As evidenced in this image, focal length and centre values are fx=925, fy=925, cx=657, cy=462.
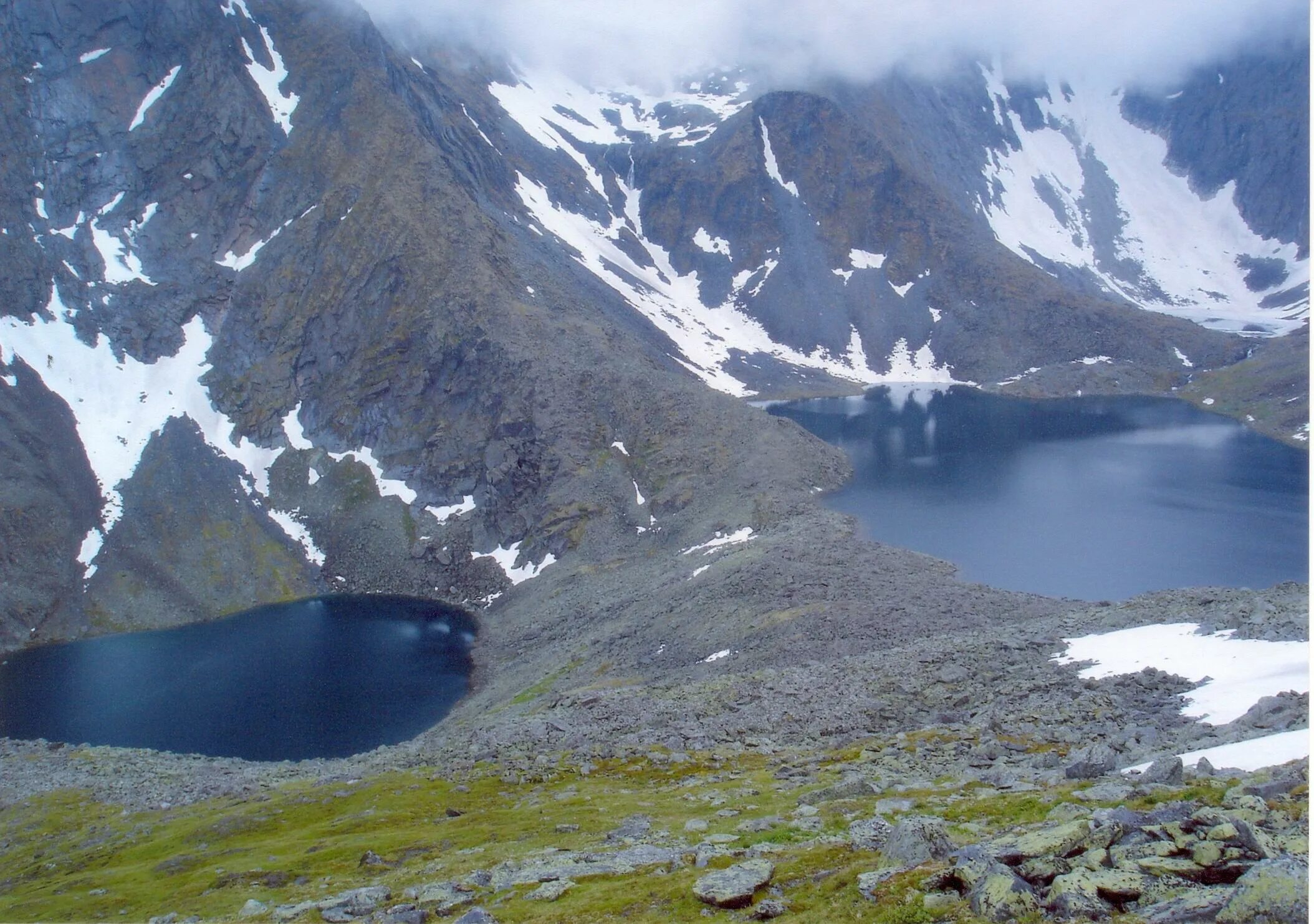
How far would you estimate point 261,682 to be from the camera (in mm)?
75938

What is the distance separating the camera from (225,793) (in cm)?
4634

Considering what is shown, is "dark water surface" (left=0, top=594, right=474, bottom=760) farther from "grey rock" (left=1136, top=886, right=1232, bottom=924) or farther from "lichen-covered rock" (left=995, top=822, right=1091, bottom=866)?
"grey rock" (left=1136, top=886, right=1232, bottom=924)

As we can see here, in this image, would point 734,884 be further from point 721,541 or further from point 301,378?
point 301,378

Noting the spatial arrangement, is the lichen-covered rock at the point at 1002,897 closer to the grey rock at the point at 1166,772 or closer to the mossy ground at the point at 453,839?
the mossy ground at the point at 453,839

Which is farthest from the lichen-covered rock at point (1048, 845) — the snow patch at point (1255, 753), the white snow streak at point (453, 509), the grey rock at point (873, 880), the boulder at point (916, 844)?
the white snow streak at point (453, 509)

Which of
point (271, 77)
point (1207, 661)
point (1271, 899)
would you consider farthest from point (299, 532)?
point (1271, 899)

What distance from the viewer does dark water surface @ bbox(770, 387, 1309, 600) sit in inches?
3199

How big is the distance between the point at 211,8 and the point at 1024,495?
133 metres

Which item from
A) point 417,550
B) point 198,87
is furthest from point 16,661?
point 198,87

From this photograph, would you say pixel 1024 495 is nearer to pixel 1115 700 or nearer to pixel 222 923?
pixel 1115 700

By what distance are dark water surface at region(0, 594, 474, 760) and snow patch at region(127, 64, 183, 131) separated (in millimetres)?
80208

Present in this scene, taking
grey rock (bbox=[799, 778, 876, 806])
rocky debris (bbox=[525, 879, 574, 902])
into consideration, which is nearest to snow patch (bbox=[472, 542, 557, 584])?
grey rock (bbox=[799, 778, 876, 806])

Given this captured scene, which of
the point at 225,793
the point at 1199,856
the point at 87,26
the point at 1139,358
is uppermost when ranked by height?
the point at 87,26

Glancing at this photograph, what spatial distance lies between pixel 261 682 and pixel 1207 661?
68.2 m
